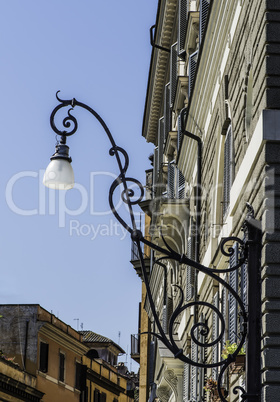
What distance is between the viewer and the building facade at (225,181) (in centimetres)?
885

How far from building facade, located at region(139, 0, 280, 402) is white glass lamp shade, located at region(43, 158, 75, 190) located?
1390mm

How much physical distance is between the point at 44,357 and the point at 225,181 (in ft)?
107

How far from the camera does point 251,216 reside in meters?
9.26

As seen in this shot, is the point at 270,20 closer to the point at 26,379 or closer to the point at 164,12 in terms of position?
the point at 164,12

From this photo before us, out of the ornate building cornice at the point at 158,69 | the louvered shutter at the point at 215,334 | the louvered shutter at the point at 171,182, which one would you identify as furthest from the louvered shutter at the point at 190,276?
the ornate building cornice at the point at 158,69

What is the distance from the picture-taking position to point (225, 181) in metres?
13.0

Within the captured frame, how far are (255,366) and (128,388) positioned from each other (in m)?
58.0

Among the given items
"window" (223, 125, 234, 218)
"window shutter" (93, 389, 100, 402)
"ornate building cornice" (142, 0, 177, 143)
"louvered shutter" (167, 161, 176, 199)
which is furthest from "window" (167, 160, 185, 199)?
"window shutter" (93, 389, 100, 402)

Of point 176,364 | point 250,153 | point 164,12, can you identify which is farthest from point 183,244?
point 250,153

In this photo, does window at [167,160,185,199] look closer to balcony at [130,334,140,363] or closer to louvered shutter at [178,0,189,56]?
louvered shutter at [178,0,189,56]

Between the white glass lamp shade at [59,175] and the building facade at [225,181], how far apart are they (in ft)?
4.56

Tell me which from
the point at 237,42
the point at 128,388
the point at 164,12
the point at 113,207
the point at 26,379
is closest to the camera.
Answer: the point at 113,207

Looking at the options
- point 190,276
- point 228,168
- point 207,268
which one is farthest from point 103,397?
point 207,268

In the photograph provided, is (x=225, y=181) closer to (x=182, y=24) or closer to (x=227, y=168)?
(x=227, y=168)
